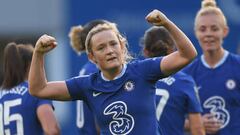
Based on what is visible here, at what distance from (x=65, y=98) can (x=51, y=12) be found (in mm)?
9703

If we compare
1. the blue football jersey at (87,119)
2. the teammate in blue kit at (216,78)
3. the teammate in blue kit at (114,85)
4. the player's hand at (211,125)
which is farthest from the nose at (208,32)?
the teammate in blue kit at (114,85)

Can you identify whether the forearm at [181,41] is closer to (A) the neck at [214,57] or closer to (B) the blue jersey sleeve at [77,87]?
(B) the blue jersey sleeve at [77,87]

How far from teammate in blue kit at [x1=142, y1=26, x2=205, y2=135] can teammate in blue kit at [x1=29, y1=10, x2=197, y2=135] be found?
889 mm

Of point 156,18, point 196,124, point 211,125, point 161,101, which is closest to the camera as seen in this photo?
point 156,18

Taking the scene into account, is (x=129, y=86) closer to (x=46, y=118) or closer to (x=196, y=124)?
(x=46, y=118)

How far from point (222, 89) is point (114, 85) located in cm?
207

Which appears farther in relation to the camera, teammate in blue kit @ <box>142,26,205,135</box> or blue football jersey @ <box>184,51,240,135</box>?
blue football jersey @ <box>184,51,240,135</box>

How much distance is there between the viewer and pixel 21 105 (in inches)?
315

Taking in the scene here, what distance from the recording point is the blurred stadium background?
15875 millimetres

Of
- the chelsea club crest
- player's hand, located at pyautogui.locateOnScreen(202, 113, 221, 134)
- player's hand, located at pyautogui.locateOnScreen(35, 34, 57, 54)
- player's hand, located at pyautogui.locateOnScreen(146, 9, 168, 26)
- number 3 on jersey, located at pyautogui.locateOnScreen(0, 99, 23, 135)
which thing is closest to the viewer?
player's hand, located at pyautogui.locateOnScreen(146, 9, 168, 26)

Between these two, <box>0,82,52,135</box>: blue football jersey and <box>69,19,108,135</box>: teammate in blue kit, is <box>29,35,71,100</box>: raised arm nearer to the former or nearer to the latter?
<box>0,82,52,135</box>: blue football jersey

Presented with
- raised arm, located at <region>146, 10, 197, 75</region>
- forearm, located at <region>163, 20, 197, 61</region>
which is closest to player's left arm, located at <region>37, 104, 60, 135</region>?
raised arm, located at <region>146, 10, 197, 75</region>

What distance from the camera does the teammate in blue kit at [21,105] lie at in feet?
26.2

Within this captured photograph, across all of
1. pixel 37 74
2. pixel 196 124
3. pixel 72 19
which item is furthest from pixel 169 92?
pixel 72 19
